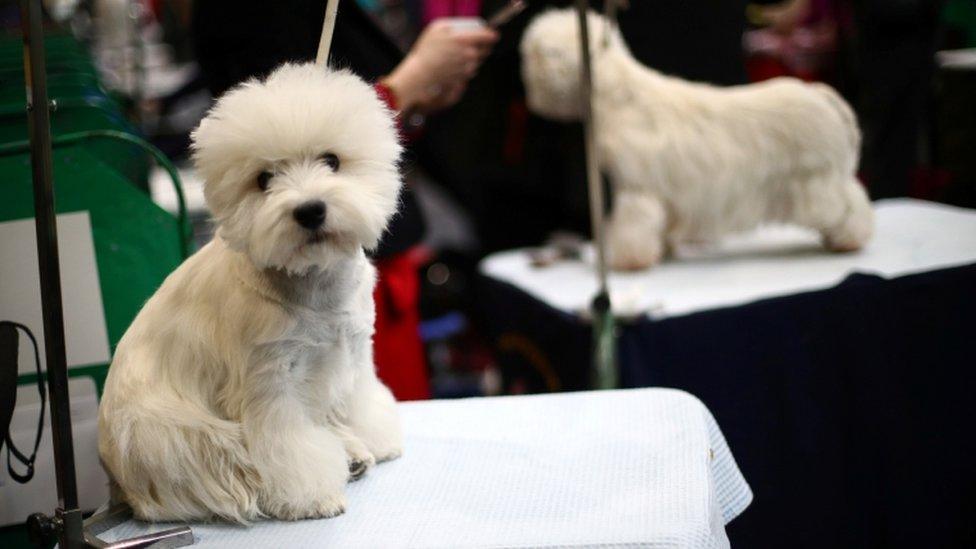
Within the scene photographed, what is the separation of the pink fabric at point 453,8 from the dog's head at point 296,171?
1466 millimetres

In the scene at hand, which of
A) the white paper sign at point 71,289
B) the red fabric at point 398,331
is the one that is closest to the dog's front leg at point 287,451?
the white paper sign at point 71,289

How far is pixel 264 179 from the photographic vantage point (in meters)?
0.88

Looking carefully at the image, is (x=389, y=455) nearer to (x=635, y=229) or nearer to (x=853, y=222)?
(x=635, y=229)

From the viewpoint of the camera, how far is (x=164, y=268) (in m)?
1.26

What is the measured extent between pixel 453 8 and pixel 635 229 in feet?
2.76

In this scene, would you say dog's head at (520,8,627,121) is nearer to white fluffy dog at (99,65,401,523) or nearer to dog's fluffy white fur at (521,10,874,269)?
dog's fluffy white fur at (521,10,874,269)

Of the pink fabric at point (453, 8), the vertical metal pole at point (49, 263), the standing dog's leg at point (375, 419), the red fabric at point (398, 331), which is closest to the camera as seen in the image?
the vertical metal pole at point (49, 263)

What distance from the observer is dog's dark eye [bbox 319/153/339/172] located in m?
0.89

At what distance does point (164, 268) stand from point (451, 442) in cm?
43

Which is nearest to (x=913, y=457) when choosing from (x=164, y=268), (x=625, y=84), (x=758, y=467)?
(x=758, y=467)

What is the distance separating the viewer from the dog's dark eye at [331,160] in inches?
34.9

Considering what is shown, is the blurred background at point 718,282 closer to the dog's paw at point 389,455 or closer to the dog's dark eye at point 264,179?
the dog's dark eye at point 264,179

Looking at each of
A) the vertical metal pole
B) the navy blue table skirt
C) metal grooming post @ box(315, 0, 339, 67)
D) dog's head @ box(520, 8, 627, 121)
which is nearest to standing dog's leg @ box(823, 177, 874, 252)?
the navy blue table skirt

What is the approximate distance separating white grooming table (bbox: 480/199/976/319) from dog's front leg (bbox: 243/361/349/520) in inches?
26.7
